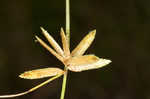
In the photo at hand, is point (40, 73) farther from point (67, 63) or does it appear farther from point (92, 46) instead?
point (92, 46)

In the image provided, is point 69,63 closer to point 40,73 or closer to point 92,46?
point 40,73

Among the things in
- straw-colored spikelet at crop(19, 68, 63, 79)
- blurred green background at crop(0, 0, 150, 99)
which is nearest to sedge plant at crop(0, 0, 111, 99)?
straw-colored spikelet at crop(19, 68, 63, 79)

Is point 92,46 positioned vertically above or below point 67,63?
below

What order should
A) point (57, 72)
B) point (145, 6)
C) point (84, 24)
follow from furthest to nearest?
point (84, 24) < point (145, 6) < point (57, 72)

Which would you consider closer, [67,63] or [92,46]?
[67,63]

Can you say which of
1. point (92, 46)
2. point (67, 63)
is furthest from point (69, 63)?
point (92, 46)

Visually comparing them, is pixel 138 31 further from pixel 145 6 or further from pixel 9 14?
pixel 9 14

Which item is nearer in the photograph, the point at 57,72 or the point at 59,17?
the point at 57,72

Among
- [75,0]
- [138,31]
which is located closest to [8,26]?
[75,0]

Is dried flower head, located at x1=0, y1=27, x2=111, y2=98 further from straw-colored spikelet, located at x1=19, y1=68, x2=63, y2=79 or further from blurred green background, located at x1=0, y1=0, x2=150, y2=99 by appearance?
blurred green background, located at x1=0, y1=0, x2=150, y2=99
